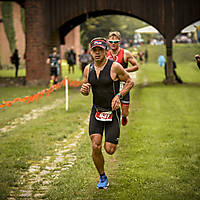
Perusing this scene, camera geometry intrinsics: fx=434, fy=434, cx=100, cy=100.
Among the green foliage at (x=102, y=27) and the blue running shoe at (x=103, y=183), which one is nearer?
the blue running shoe at (x=103, y=183)

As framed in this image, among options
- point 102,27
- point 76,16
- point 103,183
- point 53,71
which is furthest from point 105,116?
point 102,27

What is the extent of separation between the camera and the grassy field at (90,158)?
646 centimetres

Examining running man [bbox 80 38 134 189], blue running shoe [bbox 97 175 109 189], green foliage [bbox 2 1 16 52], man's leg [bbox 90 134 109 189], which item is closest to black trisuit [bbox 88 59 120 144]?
running man [bbox 80 38 134 189]

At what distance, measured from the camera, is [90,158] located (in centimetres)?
847

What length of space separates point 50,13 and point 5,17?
21.9 metres

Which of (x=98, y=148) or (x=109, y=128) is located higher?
(x=109, y=128)

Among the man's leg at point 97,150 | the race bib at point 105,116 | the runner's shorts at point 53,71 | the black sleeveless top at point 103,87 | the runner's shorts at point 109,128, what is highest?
the runner's shorts at point 53,71

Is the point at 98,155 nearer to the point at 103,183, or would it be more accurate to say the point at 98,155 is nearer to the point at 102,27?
the point at 103,183

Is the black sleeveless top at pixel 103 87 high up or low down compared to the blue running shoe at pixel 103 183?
up

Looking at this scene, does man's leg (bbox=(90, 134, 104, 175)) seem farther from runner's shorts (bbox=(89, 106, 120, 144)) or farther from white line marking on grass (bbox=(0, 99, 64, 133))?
white line marking on grass (bbox=(0, 99, 64, 133))

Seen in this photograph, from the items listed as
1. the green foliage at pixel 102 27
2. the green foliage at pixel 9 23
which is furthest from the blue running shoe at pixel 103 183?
the green foliage at pixel 102 27

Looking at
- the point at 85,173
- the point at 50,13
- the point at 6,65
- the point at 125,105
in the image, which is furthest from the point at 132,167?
the point at 6,65

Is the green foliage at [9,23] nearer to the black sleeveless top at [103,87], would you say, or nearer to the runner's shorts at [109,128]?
the black sleeveless top at [103,87]

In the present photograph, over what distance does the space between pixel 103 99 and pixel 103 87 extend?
184mm
